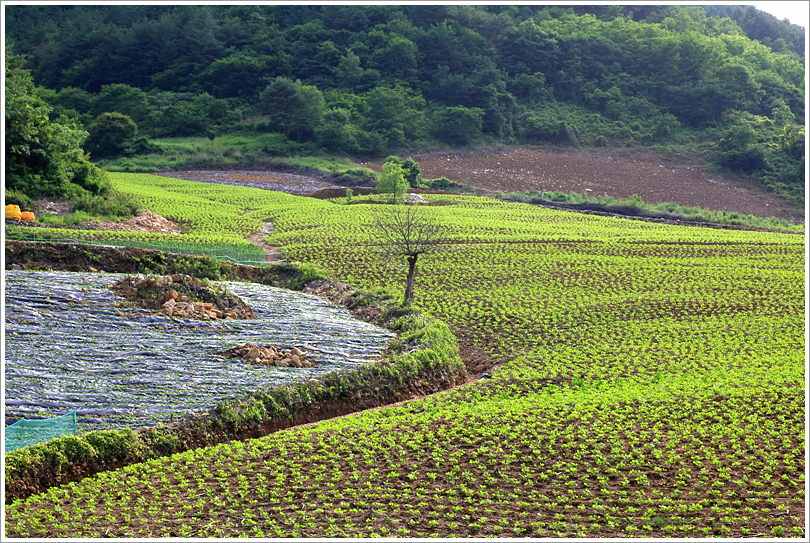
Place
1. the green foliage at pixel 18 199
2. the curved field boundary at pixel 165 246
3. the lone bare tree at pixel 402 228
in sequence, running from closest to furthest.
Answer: the curved field boundary at pixel 165 246 → the lone bare tree at pixel 402 228 → the green foliage at pixel 18 199

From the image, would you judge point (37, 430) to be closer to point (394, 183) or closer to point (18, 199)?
point (18, 199)

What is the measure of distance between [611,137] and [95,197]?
2942 inches

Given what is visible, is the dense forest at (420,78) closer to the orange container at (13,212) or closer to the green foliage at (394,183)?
the green foliage at (394,183)

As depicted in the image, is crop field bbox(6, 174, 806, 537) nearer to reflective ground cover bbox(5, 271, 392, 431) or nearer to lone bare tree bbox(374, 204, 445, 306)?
reflective ground cover bbox(5, 271, 392, 431)

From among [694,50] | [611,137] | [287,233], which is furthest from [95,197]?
[694,50]

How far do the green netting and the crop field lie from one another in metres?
1.56

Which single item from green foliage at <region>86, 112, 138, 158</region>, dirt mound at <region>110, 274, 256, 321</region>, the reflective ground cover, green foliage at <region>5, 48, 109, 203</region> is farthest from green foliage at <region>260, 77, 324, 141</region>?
dirt mound at <region>110, 274, 256, 321</region>

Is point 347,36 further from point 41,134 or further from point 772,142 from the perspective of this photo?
point 41,134

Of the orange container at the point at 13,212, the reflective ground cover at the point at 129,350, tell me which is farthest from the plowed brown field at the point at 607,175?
the reflective ground cover at the point at 129,350

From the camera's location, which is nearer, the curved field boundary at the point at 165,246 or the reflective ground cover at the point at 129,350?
the reflective ground cover at the point at 129,350

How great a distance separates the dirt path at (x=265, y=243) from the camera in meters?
39.4

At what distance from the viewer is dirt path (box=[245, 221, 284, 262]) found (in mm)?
39406

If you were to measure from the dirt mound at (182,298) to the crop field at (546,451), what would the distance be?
7.71 m

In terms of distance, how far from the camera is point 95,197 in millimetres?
42406
